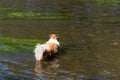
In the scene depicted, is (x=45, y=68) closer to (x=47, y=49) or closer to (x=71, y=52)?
(x=47, y=49)

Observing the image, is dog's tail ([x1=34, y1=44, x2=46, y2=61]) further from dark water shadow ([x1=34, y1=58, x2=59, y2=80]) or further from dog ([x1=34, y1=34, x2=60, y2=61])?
dark water shadow ([x1=34, y1=58, x2=59, y2=80])

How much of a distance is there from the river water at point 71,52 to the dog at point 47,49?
14.2 inches

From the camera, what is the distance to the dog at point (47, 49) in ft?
57.8

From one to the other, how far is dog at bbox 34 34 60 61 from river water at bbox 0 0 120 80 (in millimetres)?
362

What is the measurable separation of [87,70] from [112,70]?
1.08 m

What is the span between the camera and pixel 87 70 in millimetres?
17094

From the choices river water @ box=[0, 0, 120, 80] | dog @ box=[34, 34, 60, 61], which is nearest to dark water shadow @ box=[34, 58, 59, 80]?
river water @ box=[0, 0, 120, 80]

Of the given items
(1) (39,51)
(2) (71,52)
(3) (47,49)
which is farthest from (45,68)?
(2) (71,52)

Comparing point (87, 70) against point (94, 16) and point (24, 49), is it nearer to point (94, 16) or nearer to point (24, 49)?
point (24, 49)

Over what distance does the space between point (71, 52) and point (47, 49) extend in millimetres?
2430

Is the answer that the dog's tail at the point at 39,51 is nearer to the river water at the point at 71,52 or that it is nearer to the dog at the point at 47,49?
the dog at the point at 47,49

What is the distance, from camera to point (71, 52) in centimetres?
2025

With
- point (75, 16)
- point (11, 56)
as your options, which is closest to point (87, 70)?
point (11, 56)

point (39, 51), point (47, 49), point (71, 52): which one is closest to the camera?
point (39, 51)
